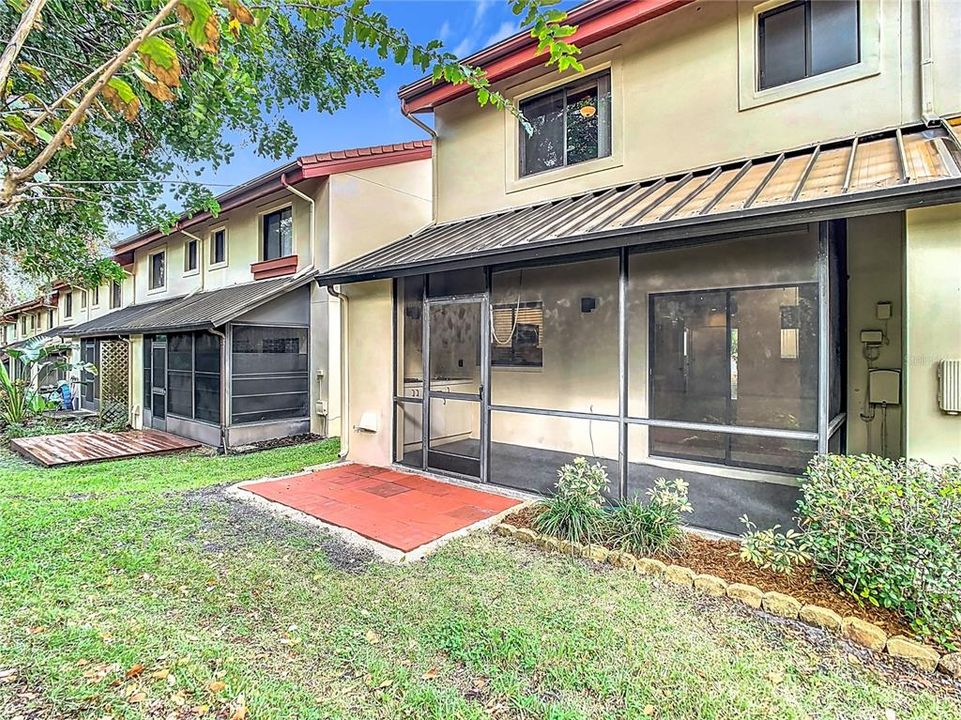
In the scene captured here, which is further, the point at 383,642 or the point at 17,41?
the point at 383,642

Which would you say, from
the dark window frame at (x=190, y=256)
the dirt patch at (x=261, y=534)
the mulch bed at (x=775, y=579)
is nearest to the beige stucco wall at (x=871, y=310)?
the mulch bed at (x=775, y=579)

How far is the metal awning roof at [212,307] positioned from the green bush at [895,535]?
9927 mm

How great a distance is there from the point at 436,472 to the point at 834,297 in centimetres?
571

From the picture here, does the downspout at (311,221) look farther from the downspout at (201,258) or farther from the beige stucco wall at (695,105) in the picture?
the downspout at (201,258)

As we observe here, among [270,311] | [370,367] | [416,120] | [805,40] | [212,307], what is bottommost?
[370,367]

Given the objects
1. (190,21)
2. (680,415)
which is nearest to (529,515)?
(680,415)

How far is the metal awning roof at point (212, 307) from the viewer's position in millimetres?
10177

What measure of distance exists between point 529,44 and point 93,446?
1164 cm

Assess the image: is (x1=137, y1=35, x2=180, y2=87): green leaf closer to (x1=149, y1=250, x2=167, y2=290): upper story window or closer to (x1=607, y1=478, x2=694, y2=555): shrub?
(x1=607, y1=478, x2=694, y2=555): shrub

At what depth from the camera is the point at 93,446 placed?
10477 mm

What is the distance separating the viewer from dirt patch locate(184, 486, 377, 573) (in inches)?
187

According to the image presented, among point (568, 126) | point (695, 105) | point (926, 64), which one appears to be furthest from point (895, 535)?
point (568, 126)

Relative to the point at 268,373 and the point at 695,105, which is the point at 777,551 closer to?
the point at 695,105

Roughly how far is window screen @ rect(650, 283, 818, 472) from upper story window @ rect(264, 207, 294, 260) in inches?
373
